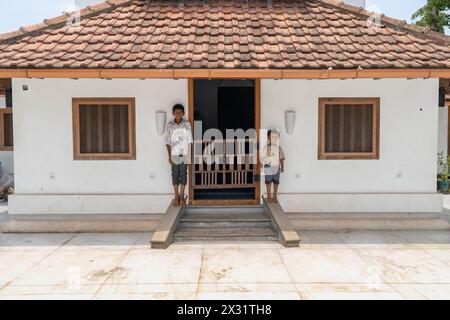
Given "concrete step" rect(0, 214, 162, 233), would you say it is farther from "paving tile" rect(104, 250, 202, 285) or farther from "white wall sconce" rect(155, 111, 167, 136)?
"white wall sconce" rect(155, 111, 167, 136)

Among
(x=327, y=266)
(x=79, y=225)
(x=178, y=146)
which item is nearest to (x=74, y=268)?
Result: (x=79, y=225)

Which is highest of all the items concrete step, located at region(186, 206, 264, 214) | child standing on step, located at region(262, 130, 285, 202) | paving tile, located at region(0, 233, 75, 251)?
child standing on step, located at region(262, 130, 285, 202)

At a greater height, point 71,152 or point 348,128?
point 348,128

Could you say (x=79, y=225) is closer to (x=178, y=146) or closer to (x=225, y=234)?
(x=178, y=146)

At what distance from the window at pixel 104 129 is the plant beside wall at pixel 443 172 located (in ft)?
28.2

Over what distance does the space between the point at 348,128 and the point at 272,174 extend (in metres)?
1.76

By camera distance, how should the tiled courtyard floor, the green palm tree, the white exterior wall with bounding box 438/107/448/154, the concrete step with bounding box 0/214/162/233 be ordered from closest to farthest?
the tiled courtyard floor → the concrete step with bounding box 0/214/162/233 → the white exterior wall with bounding box 438/107/448/154 → the green palm tree

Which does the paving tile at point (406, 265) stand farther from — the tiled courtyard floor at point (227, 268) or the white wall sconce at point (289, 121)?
the white wall sconce at point (289, 121)

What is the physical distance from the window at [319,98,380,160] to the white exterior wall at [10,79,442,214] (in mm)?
120

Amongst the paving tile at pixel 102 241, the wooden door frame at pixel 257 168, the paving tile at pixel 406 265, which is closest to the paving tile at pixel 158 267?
the paving tile at pixel 102 241

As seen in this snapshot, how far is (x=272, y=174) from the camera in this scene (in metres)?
7.25

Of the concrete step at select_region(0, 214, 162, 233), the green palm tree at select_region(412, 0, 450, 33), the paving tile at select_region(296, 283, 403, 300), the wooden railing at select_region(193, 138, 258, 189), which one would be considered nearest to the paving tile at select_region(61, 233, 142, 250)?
the concrete step at select_region(0, 214, 162, 233)

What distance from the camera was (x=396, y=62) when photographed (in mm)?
6434

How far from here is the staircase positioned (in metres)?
6.49
